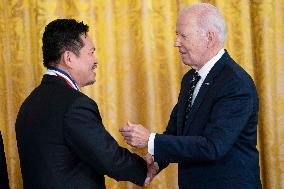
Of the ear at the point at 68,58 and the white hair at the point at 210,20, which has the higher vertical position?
the white hair at the point at 210,20

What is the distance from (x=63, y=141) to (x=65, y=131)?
0.04 meters

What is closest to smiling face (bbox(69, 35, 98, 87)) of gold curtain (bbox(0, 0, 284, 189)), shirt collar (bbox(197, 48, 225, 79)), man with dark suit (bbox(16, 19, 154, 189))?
man with dark suit (bbox(16, 19, 154, 189))

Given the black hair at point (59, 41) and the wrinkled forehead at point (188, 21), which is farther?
the wrinkled forehead at point (188, 21)

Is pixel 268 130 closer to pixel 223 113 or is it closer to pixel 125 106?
pixel 125 106

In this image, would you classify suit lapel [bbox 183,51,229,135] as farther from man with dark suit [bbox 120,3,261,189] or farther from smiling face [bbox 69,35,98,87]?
smiling face [bbox 69,35,98,87]

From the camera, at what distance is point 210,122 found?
1.83 meters

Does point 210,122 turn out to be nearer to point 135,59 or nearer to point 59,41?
point 59,41

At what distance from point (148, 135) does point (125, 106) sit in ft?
4.12

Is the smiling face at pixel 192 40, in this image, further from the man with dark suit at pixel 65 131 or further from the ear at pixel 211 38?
the man with dark suit at pixel 65 131

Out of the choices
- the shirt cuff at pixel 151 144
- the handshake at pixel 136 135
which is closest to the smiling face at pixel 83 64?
the handshake at pixel 136 135

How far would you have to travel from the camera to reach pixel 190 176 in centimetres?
193

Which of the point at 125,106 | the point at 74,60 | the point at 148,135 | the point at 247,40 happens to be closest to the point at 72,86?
the point at 74,60

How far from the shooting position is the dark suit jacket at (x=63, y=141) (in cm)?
171

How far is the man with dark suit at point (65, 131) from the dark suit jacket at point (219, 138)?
0.76 feet
